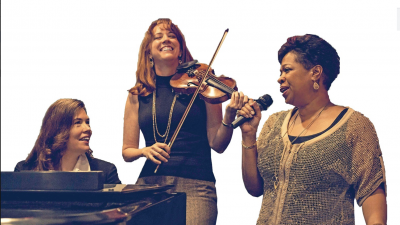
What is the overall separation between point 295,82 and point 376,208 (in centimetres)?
44

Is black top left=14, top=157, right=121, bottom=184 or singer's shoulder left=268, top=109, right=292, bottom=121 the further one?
black top left=14, top=157, right=121, bottom=184

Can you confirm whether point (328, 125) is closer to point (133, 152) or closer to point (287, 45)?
point (287, 45)

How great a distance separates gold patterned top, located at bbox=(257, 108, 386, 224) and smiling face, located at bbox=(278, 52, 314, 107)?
0.14 meters

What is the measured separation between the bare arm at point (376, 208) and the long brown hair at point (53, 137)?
3.71ft

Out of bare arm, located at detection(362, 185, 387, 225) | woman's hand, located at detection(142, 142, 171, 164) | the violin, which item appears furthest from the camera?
the violin

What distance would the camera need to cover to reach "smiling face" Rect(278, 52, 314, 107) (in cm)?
155

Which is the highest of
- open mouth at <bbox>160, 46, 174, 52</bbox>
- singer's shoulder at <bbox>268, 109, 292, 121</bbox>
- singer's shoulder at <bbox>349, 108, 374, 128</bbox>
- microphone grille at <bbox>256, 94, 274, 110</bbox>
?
open mouth at <bbox>160, 46, 174, 52</bbox>

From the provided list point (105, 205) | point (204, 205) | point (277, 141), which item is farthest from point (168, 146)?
point (105, 205)

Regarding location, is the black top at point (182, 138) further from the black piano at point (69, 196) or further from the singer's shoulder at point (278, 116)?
the black piano at point (69, 196)

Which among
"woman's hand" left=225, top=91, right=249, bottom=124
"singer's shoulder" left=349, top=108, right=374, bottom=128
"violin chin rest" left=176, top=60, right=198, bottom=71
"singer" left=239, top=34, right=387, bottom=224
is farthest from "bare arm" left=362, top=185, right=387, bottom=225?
"violin chin rest" left=176, top=60, right=198, bottom=71

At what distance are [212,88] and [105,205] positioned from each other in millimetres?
855

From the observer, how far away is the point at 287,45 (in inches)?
62.5

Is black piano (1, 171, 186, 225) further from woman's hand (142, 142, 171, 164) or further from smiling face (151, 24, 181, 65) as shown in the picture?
smiling face (151, 24, 181, 65)

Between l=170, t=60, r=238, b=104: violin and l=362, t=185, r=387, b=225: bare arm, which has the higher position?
l=170, t=60, r=238, b=104: violin
